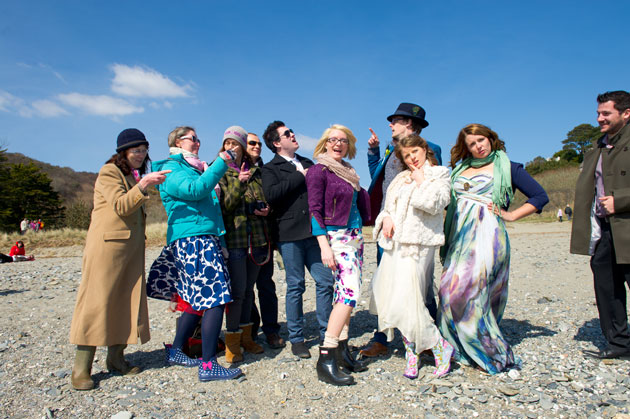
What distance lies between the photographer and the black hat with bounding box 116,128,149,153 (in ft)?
12.5

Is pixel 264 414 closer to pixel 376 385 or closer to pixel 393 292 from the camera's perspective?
pixel 376 385

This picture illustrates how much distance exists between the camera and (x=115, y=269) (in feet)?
12.0

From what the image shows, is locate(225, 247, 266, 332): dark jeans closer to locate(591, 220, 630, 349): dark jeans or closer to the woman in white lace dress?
the woman in white lace dress

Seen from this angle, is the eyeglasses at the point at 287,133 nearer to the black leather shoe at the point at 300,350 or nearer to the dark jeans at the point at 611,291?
the black leather shoe at the point at 300,350

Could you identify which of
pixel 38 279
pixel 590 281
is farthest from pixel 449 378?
pixel 38 279

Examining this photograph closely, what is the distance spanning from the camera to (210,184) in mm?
3557

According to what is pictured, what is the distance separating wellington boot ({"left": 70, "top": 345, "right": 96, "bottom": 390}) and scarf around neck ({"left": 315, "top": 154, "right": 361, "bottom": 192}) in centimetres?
269

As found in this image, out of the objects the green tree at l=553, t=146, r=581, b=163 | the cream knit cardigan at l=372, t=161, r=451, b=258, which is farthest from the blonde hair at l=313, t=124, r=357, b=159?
the green tree at l=553, t=146, r=581, b=163

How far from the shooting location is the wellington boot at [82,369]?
353 cm

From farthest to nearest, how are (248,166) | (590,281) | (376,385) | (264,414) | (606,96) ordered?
(590,281) → (248,166) → (606,96) → (376,385) → (264,414)

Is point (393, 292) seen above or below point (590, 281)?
above

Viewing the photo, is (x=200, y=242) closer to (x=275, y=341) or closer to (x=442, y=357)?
(x=275, y=341)

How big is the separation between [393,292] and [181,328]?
212cm

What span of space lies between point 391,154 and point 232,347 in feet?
8.59
